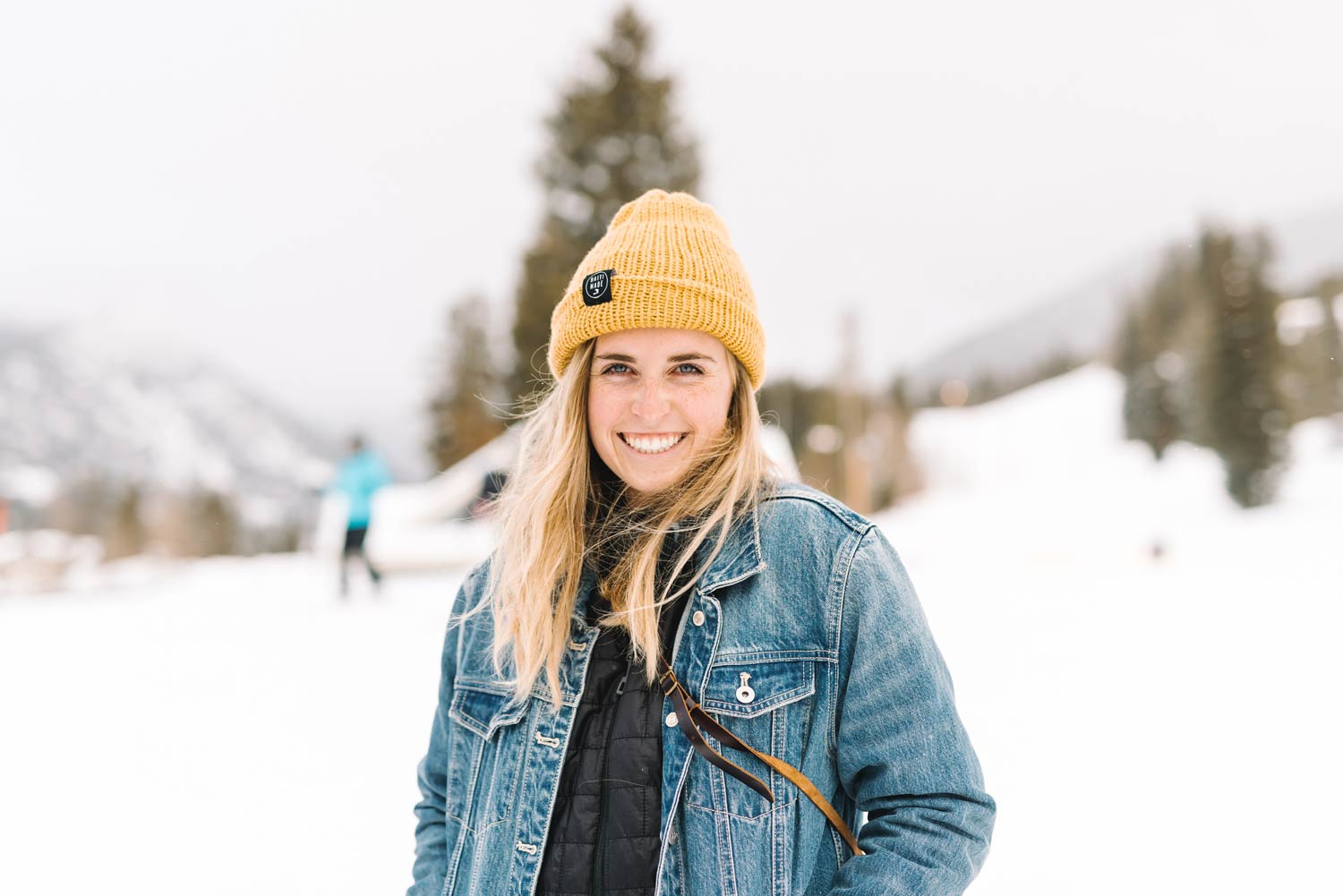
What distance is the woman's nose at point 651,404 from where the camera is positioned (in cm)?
156

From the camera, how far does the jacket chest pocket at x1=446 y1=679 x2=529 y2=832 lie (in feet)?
5.10

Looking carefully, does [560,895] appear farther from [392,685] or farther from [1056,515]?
[1056,515]

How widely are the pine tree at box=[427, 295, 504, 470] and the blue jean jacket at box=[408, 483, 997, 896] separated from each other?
2987cm

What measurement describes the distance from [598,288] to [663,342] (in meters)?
0.17

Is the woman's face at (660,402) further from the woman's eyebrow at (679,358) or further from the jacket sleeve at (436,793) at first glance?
the jacket sleeve at (436,793)

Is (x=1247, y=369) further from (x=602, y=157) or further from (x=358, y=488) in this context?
(x=358, y=488)

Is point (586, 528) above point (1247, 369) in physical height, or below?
below

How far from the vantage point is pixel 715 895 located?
136cm

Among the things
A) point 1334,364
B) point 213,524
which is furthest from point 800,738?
point 213,524

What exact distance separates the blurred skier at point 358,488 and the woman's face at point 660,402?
904 cm

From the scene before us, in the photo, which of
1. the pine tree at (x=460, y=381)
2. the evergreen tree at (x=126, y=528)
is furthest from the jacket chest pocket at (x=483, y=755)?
the evergreen tree at (x=126, y=528)

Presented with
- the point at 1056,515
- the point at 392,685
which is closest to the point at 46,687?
the point at 392,685

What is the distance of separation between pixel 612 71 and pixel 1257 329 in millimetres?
16483

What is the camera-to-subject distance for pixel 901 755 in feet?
4.33
